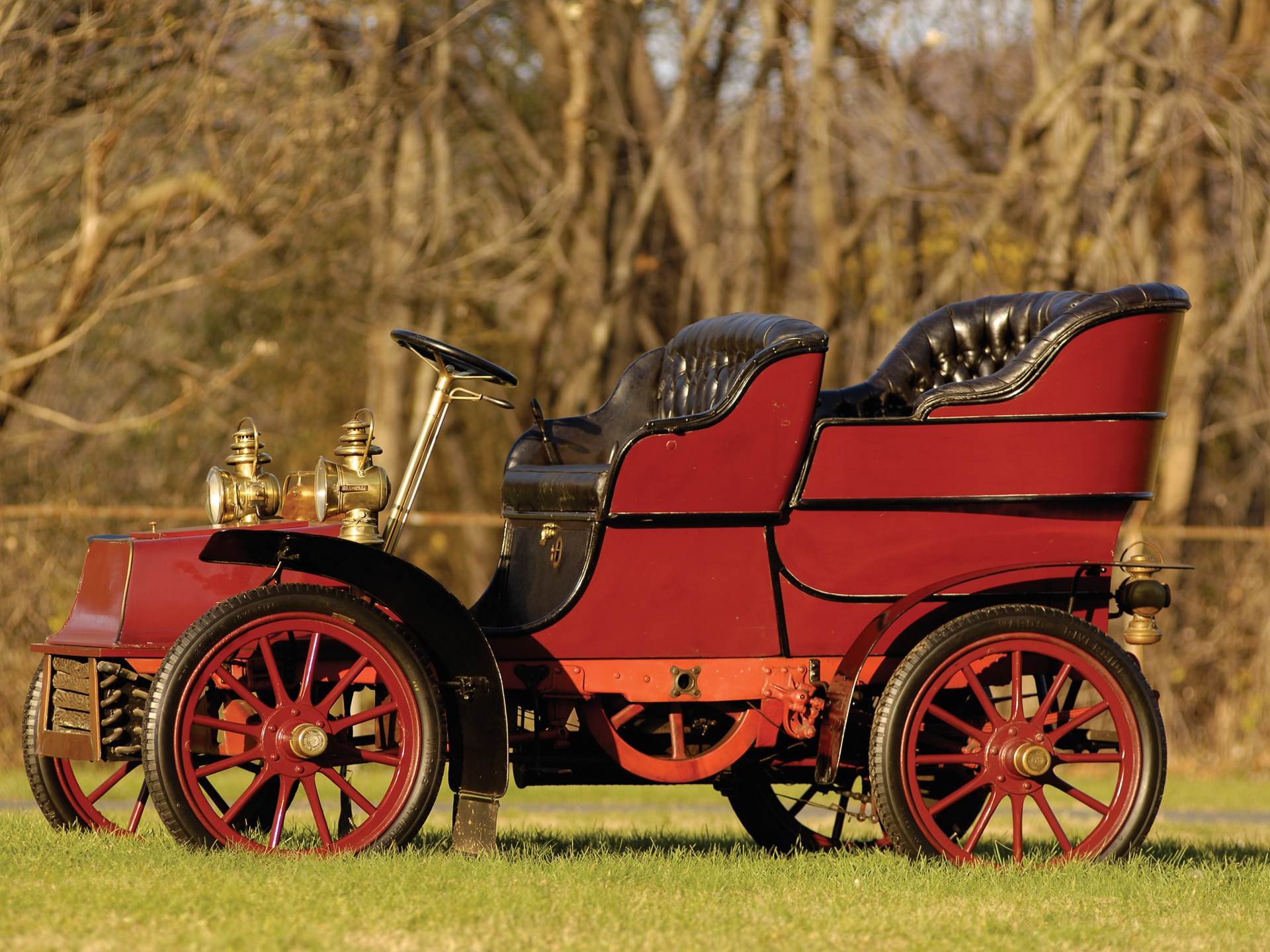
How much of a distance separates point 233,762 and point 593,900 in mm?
982

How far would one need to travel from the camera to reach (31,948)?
3.21m

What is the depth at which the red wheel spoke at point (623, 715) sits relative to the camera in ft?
14.7

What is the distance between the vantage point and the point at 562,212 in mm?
11641

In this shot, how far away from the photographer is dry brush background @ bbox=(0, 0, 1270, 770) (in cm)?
946

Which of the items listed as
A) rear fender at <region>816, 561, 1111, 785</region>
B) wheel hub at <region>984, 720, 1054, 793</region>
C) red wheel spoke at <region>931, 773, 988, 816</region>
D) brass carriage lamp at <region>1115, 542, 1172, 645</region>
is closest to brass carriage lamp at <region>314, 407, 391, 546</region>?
rear fender at <region>816, 561, 1111, 785</region>

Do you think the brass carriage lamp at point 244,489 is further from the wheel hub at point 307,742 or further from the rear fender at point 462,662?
the wheel hub at point 307,742

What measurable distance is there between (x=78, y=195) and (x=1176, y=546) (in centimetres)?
757

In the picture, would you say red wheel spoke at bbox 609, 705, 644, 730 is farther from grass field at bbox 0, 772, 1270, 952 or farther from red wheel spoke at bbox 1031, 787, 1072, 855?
red wheel spoke at bbox 1031, 787, 1072, 855

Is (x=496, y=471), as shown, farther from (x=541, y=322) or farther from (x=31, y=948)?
(x=31, y=948)

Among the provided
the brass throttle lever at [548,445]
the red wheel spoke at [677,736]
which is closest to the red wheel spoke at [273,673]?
the red wheel spoke at [677,736]

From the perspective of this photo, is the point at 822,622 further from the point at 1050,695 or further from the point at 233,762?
the point at 233,762

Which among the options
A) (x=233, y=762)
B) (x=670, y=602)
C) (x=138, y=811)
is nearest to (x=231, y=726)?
(x=233, y=762)

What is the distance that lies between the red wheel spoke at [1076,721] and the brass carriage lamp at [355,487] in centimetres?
196

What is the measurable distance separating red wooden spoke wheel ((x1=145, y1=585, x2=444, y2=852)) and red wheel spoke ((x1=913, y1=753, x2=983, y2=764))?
51.6 inches
